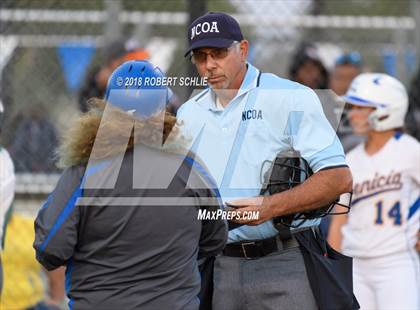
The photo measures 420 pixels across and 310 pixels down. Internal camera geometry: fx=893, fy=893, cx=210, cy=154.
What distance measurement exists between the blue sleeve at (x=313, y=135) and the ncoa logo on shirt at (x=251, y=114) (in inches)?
6.0

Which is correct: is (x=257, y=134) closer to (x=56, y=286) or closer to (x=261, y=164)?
(x=261, y=164)

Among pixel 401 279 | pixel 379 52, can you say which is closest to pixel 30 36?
pixel 379 52

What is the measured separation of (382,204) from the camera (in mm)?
5633

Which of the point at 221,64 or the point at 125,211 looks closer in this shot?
the point at 125,211

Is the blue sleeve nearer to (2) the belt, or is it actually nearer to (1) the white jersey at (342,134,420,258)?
(2) the belt

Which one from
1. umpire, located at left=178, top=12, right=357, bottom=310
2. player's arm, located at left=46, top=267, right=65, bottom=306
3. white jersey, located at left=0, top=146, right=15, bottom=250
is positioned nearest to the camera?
umpire, located at left=178, top=12, right=357, bottom=310

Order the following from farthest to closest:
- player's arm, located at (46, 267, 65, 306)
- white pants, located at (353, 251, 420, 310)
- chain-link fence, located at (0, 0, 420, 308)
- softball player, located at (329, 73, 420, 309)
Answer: chain-link fence, located at (0, 0, 420, 308) < player's arm, located at (46, 267, 65, 306) < softball player, located at (329, 73, 420, 309) < white pants, located at (353, 251, 420, 310)

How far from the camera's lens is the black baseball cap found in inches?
160

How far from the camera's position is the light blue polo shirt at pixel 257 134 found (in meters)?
3.97

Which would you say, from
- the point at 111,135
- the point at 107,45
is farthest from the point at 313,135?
the point at 107,45

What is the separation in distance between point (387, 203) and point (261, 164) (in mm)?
1821

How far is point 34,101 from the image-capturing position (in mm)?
7293

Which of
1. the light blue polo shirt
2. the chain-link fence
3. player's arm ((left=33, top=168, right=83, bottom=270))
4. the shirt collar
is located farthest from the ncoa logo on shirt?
the chain-link fence

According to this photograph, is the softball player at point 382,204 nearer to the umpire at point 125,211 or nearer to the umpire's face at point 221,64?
the umpire's face at point 221,64
